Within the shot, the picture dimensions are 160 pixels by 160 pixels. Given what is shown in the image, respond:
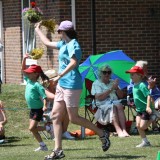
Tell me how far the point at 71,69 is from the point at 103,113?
13.1ft

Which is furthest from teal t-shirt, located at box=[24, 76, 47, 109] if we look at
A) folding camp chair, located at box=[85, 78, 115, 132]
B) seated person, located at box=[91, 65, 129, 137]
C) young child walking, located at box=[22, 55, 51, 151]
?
folding camp chair, located at box=[85, 78, 115, 132]

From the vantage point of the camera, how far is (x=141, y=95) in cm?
1167

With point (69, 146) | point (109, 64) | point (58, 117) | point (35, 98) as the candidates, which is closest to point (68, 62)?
point (58, 117)

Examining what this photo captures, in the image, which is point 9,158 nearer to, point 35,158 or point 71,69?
point 35,158

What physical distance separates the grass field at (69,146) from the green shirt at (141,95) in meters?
0.65

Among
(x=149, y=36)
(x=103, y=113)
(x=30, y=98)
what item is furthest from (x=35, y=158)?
(x=149, y=36)

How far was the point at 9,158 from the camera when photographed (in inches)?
422

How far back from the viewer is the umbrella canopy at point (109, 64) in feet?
47.9

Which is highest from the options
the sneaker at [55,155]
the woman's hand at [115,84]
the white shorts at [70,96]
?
the white shorts at [70,96]

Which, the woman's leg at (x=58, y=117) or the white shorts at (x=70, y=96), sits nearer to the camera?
the white shorts at (x=70, y=96)

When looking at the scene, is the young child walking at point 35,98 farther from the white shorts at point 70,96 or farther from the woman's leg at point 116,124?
the woman's leg at point 116,124

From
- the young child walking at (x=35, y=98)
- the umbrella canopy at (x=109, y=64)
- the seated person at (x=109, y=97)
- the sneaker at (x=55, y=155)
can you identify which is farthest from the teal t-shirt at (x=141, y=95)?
the umbrella canopy at (x=109, y=64)

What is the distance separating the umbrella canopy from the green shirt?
2.95 metres

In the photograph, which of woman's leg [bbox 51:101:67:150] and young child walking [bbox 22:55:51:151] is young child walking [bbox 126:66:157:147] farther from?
woman's leg [bbox 51:101:67:150]
